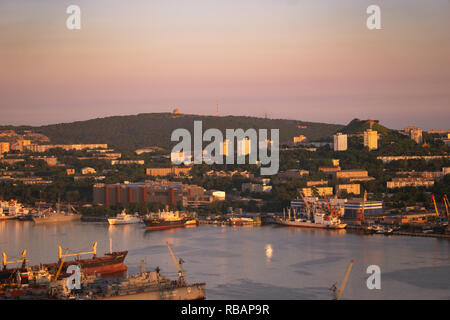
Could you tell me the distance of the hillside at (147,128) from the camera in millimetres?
55438

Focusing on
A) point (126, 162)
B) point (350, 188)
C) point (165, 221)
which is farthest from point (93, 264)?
point (126, 162)

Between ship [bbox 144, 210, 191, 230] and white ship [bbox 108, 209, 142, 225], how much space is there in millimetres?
492

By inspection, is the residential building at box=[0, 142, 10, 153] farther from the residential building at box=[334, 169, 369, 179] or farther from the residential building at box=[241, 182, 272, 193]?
the residential building at box=[334, 169, 369, 179]

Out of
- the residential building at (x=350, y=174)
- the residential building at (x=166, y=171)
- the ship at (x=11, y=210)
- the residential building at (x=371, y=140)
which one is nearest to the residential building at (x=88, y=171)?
the residential building at (x=166, y=171)

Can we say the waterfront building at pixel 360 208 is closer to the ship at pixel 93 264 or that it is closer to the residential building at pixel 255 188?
the residential building at pixel 255 188

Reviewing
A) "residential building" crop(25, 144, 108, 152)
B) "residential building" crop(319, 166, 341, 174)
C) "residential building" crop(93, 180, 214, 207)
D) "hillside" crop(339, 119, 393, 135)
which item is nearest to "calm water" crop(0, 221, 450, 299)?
"residential building" crop(93, 180, 214, 207)

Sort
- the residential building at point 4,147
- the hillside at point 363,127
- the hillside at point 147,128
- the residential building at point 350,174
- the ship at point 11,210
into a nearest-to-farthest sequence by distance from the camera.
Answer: the ship at point 11,210
the residential building at point 350,174
the hillside at point 363,127
the residential building at point 4,147
the hillside at point 147,128

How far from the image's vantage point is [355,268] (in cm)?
1397

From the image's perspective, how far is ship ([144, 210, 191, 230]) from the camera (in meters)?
22.7

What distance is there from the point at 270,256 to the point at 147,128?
43705 mm

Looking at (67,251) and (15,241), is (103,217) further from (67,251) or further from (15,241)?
(67,251)

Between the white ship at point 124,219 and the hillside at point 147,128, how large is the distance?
2743cm

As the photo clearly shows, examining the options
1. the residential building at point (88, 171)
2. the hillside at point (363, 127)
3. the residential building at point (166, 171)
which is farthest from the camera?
the hillside at point (363, 127)
